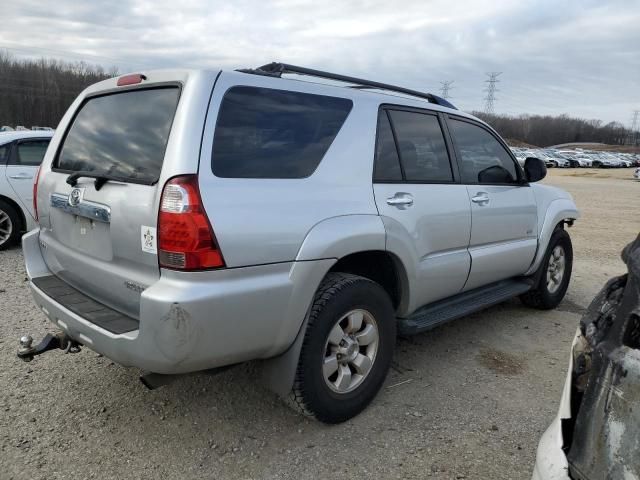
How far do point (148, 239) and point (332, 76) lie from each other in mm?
1628

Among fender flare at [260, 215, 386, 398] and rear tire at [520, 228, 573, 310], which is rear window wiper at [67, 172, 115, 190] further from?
rear tire at [520, 228, 573, 310]

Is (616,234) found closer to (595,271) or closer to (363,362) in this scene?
(595,271)

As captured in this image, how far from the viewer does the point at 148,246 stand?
2.38 m

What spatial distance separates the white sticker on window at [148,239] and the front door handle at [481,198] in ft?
7.86

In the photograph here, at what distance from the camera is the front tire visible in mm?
2729

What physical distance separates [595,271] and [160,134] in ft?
21.4

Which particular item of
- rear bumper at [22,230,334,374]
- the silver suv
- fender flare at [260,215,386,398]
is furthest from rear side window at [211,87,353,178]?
rear bumper at [22,230,334,374]

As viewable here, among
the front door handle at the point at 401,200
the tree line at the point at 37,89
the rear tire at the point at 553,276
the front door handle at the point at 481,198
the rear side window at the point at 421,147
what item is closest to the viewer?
the front door handle at the point at 401,200

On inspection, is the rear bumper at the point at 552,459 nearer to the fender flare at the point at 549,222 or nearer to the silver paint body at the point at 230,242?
the silver paint body at the point at 230,242

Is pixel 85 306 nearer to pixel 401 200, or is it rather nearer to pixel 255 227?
pixel 255 227

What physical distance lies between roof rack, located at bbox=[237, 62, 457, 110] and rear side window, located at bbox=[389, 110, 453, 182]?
12.7 inches

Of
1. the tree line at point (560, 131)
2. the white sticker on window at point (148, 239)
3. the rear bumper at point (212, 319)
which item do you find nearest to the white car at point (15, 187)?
the rear bumper at point (212, 319)

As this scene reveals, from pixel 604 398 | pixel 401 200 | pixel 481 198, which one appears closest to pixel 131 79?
pixel 401 200

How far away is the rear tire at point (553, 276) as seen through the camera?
504 cm
